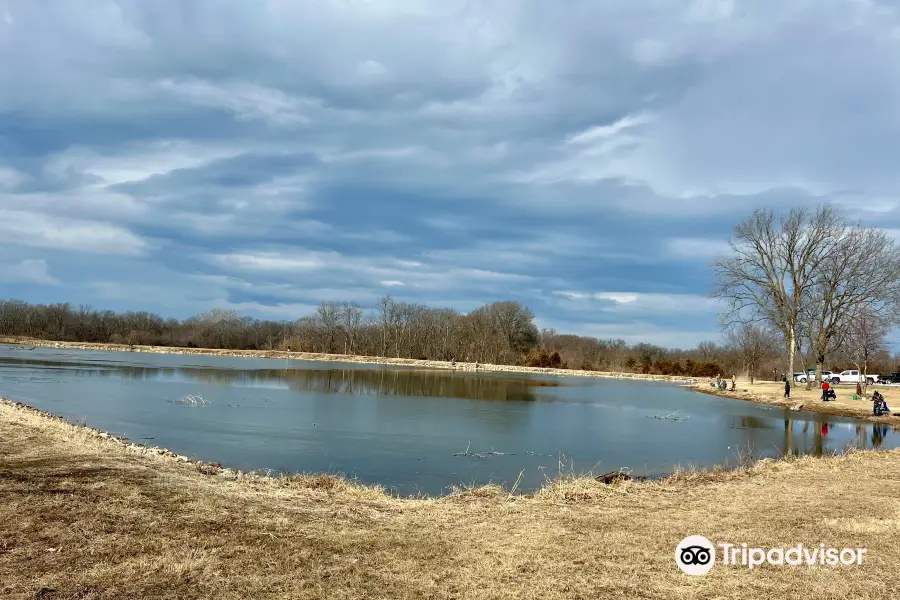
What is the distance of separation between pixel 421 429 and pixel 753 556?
15.0m

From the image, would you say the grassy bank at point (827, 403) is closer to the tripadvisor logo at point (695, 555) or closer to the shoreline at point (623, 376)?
the shoreline at point (623, 376)

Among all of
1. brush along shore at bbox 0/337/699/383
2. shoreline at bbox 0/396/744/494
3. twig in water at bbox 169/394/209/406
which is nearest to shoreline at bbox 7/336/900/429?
brush along shore at bbox 0/337/699/383

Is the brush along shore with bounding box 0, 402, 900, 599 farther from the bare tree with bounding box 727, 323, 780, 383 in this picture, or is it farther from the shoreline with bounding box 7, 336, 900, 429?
the bare tree with bounding box 727, 323, 780, 383

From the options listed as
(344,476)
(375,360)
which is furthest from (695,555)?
(375,360)

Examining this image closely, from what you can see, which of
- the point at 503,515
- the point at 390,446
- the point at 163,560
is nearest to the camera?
the point at 163,560

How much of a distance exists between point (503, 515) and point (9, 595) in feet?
19.1

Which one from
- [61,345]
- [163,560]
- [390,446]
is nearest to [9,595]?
[163,560]

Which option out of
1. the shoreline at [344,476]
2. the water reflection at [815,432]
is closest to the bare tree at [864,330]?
the water reflection at [815,432]

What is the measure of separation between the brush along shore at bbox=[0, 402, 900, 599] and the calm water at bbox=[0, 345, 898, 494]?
3.10 meters

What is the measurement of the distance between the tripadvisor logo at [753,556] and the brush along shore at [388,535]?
14cm

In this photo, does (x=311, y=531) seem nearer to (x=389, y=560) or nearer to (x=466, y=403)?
(x=389, y=560)

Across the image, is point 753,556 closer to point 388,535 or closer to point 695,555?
point 695,555

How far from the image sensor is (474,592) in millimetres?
5398

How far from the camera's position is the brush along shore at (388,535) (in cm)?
546
